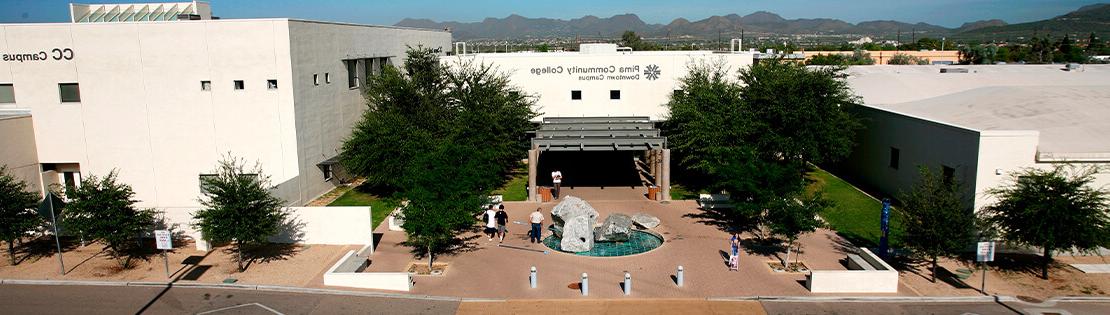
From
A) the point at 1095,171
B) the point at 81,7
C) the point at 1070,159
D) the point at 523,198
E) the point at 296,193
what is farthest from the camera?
the point at 81,7

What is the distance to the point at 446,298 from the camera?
1717cm

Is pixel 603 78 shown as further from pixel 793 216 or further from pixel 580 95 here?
pixel 793 216

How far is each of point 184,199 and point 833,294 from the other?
24.2 metres

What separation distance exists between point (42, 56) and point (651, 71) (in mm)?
26908

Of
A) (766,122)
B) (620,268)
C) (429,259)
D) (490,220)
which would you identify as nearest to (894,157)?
(766,122)

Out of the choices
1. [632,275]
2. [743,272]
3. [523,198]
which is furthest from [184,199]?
[743,272]

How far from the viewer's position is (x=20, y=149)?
27.0 m

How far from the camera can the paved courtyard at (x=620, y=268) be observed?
57.9 ft

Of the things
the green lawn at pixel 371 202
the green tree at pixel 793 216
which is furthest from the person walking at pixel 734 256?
the green lawn at pixel 371 202

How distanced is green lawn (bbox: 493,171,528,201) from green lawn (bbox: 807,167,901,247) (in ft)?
38.9

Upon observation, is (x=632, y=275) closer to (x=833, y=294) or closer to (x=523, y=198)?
(x=833, y=294)

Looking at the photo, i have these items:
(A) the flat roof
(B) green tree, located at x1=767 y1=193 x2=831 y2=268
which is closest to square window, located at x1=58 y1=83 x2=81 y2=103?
(B) green tree, located at x1=767 y1=193 x2=831 y2=268

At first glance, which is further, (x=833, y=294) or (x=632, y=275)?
(x=632, y=275)

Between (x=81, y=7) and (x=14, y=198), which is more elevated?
(x=81, y=7)
